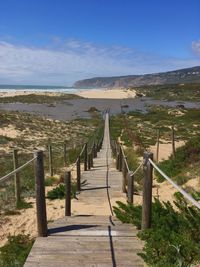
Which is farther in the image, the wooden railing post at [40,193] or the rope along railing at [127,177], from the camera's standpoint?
the rope along railing at [127,177]

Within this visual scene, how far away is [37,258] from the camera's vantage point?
461 centimetres

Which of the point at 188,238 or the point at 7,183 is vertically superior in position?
the point at 188,238

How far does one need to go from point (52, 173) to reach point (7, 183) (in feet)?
6.47

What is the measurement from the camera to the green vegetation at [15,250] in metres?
5.93

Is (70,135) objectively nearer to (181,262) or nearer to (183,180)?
(183,180)

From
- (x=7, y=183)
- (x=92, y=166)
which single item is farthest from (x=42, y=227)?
(x=92, y=166)

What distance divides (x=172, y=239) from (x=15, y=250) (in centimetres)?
309

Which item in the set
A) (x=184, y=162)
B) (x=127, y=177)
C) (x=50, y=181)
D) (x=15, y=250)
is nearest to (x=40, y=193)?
(x=15, y=250)

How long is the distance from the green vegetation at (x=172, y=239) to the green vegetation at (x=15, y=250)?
1.80 m

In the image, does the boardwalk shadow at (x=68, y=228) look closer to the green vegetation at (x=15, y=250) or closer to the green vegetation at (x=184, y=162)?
the green vegetation at (x=15, y=250)

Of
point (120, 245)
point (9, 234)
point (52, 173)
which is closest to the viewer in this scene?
point (120, 245)

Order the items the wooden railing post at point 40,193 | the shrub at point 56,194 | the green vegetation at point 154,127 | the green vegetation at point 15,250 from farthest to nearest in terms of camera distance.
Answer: the green vegetation at point 154,127 → the shrub at point 56,194 → the green vegetation at point 15,250 → the wooden railing post at point 40,193

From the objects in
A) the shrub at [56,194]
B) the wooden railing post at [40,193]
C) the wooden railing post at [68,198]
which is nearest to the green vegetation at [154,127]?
the shrub at [56,194]

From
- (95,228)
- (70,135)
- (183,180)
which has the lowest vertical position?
(70,135)
